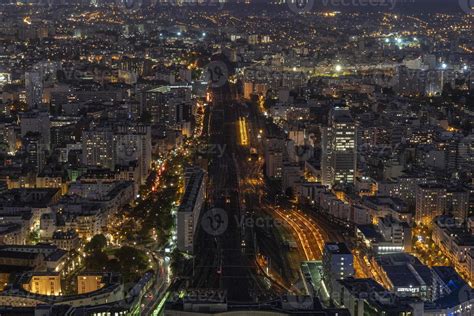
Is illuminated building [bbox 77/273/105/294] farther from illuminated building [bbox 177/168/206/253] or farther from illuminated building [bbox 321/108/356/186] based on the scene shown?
illuminated building [bbox 321/108/356/186]

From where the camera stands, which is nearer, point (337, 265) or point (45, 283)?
point (45, 283)

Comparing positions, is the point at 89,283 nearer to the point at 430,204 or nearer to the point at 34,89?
the point at 430,204

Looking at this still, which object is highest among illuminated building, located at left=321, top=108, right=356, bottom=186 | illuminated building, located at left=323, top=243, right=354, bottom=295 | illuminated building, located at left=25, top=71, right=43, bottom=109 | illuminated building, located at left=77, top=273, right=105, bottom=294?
illuminated building, located at left=25, top=71, right=43, bottom=109

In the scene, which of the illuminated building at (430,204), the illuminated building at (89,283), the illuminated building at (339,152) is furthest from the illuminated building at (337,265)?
the illuminated building at (339,152)

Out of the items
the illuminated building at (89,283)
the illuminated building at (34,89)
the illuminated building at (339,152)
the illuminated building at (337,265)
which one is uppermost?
the illuminated building at (34,89)

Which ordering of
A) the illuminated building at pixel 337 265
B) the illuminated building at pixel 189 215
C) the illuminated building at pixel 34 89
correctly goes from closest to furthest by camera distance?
the illuminated building at pixel 337 265 < the illuminated building at pixel 189 215 < the illuminated building at pixel 34 89

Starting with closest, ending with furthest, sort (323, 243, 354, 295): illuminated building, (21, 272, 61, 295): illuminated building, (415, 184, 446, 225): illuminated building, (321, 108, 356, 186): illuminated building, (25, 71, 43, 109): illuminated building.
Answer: (21, 272, 61, 295): illuminated building
(323, 243, 354, 295): illuminated building
(415, 184, 446, 225): illuminated building
(321, 108, 356, 186): illuminated building
(25, 71, 43, 109): illuminated building

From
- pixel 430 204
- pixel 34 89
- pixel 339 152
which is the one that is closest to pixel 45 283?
pixel 430 204

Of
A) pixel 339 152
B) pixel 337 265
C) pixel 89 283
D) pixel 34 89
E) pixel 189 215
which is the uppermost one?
pixel 34 89

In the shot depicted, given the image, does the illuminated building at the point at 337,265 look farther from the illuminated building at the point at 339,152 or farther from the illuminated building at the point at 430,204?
the illuminated building at the point at 339,152

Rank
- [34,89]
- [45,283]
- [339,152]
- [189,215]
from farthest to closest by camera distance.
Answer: [34,89] → [339,152] → [189,215] → [45,283]

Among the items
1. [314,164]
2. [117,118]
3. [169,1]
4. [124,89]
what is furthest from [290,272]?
[169,1]

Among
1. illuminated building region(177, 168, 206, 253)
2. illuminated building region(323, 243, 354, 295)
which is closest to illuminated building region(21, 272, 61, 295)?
illuminated building region(177, 168, 206, 253)
